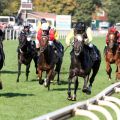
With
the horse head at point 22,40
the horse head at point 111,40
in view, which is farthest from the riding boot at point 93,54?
the horse head at point 22,40

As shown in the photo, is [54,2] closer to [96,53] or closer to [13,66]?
[13,66]

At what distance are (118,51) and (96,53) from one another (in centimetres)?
393

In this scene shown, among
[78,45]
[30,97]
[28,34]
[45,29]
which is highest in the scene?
[45,29]

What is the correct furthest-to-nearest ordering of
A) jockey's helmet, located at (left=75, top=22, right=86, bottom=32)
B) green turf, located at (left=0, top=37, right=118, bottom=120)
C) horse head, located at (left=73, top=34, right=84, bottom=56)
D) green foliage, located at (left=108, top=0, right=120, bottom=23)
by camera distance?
green foliage, located at (left=108, top=0, right=120, bottom=23) → jockey's helmet, located at (left=75, top=22, right=86, bottom=32) → horse head, located at (left=73, top=34, right=84, bottom=56) → green turf, located at (left=0, top=37, right=118, bottom=120)

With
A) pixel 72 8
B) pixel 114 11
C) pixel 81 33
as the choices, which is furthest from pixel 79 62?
pixel 114 11

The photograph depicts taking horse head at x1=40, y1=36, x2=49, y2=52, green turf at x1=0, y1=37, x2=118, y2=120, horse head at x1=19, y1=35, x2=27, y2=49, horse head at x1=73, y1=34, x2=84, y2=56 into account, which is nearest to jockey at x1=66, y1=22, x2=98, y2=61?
horse head at x1=73, y1=34, x2=84, y2=56

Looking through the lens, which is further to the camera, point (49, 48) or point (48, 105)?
point (49, 48)

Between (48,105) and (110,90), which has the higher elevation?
(110,90)

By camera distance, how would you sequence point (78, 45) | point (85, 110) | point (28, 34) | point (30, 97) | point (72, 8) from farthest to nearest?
point (72, 8) → point (28, 34) → point (30, 97) → point (78, 45) → point (85, 110)

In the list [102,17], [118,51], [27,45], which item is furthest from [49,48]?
[102,17]

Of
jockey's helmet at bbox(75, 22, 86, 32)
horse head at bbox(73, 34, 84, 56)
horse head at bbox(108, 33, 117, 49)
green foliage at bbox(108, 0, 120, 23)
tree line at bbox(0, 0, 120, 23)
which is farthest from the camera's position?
green foliage at bbox(108, 0, 120, 23)

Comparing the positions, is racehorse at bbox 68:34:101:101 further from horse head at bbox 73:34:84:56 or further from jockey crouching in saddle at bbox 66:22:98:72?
jockey crouching in saddle at bbox 66:22:98:72

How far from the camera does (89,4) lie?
336 feet

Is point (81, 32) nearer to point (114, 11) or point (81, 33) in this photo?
point (81, 33)
